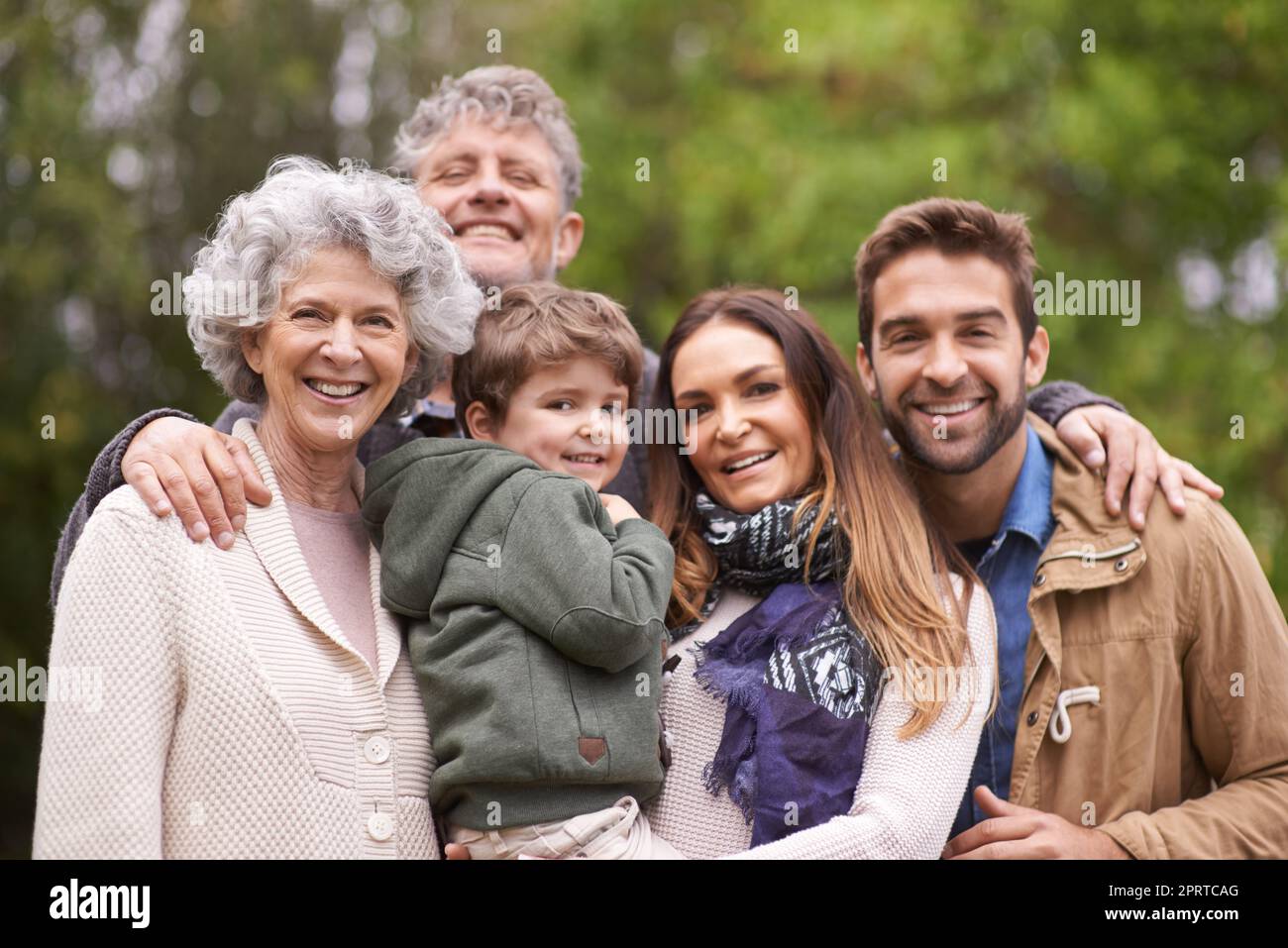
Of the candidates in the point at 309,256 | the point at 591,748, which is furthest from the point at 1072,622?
the point at 309,256

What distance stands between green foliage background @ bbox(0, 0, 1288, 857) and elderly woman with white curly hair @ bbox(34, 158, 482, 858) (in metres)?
5.39

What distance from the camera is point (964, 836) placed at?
3.16 meters

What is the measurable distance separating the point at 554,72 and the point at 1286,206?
566 centimetres

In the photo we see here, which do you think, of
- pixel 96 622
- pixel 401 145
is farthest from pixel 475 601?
pixel 401 145

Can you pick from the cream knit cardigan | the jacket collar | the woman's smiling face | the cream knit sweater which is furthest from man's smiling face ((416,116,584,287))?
the cream knit cardigan

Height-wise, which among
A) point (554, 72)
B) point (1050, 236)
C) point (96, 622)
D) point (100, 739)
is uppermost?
point (554, 72)

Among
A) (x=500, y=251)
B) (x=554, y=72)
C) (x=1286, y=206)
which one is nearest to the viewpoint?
(x=500, y=251)

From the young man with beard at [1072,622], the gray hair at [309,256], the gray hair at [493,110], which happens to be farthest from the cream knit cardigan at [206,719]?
the gray hair at [493,110]

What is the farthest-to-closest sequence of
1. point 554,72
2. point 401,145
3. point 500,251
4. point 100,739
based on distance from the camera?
point 554,72
point 401,145
point 500,251
point 100,739

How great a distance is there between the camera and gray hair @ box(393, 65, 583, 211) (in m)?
4.41

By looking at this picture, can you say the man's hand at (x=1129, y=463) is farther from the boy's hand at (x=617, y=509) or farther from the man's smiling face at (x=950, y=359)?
the boy's hand at (x=617, y=509)

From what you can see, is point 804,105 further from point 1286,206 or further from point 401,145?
point 401,145

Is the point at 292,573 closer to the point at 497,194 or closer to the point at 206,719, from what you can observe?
the point at 206,719
